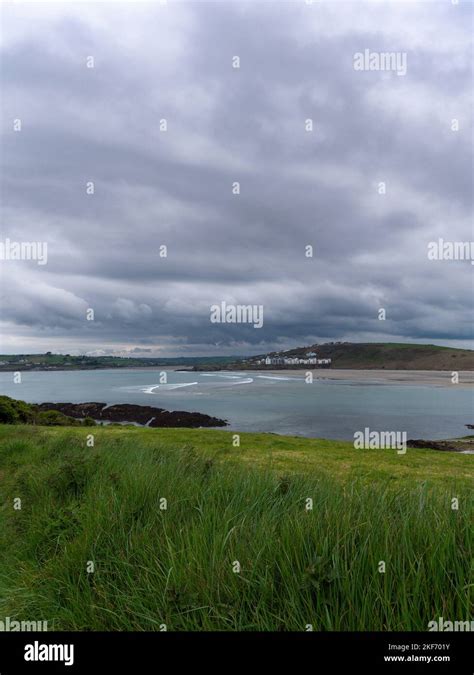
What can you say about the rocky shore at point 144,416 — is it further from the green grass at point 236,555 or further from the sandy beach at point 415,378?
the sandy beach at point 415,378

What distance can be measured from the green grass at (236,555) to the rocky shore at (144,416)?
33.4 meters

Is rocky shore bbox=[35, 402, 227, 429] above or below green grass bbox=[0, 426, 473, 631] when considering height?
below

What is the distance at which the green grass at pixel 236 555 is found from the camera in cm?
294

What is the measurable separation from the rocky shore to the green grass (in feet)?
110

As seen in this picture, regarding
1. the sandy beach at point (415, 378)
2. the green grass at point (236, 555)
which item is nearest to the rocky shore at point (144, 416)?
the green grass at point (236, 555)

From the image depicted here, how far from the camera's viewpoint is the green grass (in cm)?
294

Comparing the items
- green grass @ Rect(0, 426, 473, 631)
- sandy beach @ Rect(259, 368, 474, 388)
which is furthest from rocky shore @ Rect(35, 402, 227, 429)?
sandy beach @ Rect(259, 368, 474, 388)

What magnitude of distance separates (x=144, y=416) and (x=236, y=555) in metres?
45.2

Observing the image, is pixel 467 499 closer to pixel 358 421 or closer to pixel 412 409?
pixel 358 421

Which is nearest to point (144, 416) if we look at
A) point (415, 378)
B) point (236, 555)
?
point (236, 555)

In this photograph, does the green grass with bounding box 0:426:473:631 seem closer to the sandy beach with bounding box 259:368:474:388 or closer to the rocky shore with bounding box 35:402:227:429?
the rocky shore with bounding box 35:402:227:429

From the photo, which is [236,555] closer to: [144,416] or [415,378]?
[144,416]

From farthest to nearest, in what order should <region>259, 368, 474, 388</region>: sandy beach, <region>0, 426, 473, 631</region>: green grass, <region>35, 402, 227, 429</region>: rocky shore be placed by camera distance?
1. <region>259, 368, 474, 388</region>: sandy beach
2. <region>35, 402, 227, 429</region>: rocky shore
3. <region>0, 426, 473, 631</region>: green grass
